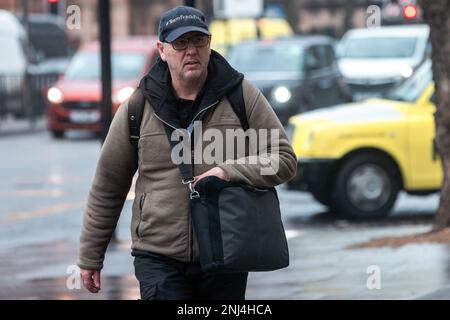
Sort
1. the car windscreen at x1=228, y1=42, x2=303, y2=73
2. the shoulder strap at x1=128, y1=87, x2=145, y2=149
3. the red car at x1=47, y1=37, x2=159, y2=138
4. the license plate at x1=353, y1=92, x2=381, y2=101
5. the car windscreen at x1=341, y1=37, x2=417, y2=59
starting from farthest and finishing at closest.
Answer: the car windscreen at x1=341, y1=37, x2=417, y2=59
the license plate at x1=353, y1=92, x2=381, y2=101
the red car at x1=47, y1=37, x2=159, y2=138
the car windscreen at x1=228, y1=42, x2=303, y2=73
the shoulder strap at x1=128, y1=87, x2=145, y2=149

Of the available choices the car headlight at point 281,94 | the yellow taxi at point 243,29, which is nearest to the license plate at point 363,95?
the car headlight at point 281,94

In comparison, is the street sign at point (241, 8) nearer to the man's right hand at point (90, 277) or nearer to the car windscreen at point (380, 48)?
the car windscreen at point (380, 48)

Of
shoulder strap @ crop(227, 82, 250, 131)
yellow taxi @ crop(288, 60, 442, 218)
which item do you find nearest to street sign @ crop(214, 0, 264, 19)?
yellow taxi @ crop(288, 60, 442, 218)

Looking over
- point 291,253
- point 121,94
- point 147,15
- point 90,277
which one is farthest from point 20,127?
point 147,15

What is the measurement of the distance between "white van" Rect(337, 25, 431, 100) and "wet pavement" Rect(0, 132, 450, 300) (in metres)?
9.23

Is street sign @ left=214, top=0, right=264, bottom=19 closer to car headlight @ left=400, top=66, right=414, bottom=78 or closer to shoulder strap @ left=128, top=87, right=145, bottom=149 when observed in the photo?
car headlight @ left=400, top=66, right=414, bottom=78

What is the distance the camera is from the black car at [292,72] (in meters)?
24.0

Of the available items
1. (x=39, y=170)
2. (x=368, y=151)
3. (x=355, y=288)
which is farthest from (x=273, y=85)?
(x=355, y=288)

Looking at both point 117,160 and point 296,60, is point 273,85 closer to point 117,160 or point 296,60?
point 296,60

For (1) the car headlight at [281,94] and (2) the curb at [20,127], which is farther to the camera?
(2) the curb at [20,127]

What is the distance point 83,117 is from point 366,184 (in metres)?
13.9

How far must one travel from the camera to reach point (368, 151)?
46.8 ft

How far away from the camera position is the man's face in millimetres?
5293

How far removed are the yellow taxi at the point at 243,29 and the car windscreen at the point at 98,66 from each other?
580 centimetres
